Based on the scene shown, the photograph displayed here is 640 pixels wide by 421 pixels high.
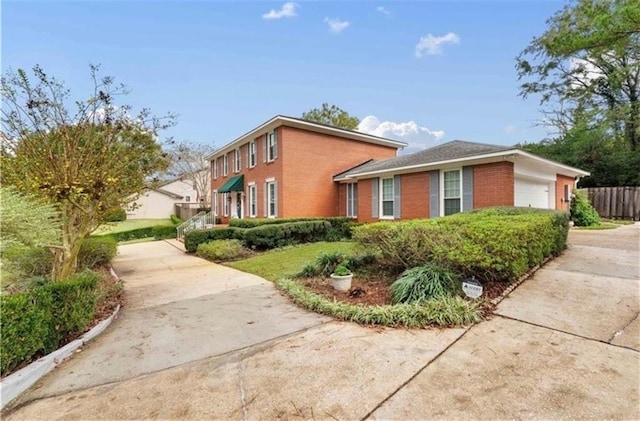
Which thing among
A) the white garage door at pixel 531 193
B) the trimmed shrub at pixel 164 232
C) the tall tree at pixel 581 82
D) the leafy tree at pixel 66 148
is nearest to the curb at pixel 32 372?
the leafy tree at pixel 66 148

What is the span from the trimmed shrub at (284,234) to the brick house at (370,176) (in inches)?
94.2

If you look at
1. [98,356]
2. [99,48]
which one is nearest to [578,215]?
[98,356]

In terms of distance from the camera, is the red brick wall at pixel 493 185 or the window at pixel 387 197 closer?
the red brick wall at pixel 493 185

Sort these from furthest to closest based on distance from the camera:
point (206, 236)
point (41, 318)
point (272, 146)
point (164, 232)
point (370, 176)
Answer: point (164, 232) < point (272, 146) < point (370, 176) < point (206, 236) < point (41, 318)

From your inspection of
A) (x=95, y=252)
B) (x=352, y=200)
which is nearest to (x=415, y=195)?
(x=352, y=200)

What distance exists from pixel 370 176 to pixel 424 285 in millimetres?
10763

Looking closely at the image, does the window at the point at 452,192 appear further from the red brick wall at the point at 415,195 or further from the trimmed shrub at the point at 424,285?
the trimmed shrub at the point at 424,285

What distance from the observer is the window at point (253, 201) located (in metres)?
20.1

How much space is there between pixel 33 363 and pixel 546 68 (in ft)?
115

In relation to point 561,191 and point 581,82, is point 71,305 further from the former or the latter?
point 581,82

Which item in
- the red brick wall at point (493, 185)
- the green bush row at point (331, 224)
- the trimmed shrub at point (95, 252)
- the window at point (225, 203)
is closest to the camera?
the trimmed shrub at point (95, 252)

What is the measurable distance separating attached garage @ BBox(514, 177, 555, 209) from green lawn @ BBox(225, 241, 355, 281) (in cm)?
718

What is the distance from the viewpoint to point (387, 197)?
49.7 ft

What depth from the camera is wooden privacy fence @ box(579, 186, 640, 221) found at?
18.5 metres
